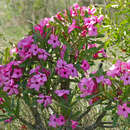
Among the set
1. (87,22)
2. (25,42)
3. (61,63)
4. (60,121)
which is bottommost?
(60,121)

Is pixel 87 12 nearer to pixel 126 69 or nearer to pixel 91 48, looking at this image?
pixel 91 48

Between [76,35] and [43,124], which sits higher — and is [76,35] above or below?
above

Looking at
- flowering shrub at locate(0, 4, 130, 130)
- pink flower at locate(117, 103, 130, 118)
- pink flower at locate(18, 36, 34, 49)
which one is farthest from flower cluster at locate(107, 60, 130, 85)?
pink flower at locate(18, 36, 34, 49)

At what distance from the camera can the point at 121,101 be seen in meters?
1.25

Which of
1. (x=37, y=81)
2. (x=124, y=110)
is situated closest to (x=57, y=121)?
(x=37, y=81)

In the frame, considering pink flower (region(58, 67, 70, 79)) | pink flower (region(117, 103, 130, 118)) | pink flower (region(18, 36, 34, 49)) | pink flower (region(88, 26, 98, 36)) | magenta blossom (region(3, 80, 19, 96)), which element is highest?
pink flower (region(88, 26, 98, 36))

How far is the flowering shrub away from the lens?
1268 millimetres

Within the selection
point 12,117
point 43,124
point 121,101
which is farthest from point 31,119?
point 121,101

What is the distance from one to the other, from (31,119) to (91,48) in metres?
0.69

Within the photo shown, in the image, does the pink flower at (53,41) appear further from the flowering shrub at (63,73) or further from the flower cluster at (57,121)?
the flower cluster at (57,121)

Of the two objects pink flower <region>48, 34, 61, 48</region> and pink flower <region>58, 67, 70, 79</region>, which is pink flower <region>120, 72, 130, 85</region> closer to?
pink flower <region>58, 67, 70, 79</region>

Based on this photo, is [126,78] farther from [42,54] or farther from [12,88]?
[12,88]

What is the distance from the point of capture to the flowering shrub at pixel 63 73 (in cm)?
127

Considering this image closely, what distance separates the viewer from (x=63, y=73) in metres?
1.32
